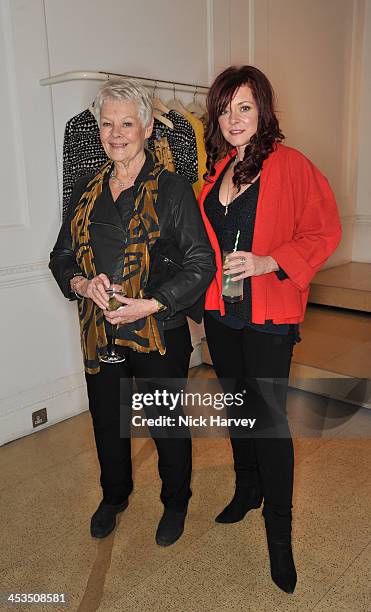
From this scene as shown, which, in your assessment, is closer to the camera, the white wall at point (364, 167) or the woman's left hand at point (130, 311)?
the woman's left hand at point (130, 311)

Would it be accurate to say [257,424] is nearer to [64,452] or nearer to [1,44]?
[64,452]

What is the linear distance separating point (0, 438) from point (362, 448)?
1.78 meters

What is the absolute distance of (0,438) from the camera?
112 inches

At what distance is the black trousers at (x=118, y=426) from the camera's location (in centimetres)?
185

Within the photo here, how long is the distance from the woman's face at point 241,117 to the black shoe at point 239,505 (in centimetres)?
127

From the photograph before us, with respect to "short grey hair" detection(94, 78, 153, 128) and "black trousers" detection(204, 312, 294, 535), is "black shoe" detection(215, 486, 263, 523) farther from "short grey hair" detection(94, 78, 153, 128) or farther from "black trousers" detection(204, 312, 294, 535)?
"short grey hair" detection(94, 78, 153, 128)

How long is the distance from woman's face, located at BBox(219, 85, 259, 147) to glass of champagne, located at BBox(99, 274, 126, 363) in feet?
1.81

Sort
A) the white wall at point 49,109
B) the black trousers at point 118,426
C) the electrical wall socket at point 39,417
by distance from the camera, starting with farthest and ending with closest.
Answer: the electrical wall socket at point 39,417, the white wall at point 49,109, the black trousers at point 118,426

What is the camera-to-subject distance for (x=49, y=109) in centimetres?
285

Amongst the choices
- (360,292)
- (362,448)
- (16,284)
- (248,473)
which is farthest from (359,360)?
(16,284)

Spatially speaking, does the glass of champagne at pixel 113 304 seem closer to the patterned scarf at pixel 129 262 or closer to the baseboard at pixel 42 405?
the patterned scarf at pixel 129 262

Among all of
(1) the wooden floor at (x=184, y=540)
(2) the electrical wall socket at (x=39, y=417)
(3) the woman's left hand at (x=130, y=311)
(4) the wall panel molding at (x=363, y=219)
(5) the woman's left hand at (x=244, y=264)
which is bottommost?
(1) the wooden floor at (x=184, y=540)

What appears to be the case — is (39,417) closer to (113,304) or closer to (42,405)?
(42,405)

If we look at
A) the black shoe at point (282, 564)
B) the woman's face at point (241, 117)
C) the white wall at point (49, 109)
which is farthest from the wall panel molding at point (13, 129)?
the black shoe at point (282, 564)
